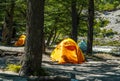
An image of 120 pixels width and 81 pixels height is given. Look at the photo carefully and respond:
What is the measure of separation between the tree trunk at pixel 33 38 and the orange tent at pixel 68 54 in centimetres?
653

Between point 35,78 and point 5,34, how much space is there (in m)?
16.5

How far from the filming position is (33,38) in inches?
482

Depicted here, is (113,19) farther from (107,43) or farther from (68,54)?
(68,54)

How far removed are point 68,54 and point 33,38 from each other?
7176 millimetres

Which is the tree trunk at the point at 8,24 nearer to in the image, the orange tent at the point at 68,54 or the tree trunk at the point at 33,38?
the orange tent at the point at 68,54

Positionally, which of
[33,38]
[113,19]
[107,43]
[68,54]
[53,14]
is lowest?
[107,43]

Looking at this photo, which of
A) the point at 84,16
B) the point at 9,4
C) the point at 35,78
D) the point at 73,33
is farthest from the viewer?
the point at 84,16

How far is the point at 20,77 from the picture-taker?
11.9 metres

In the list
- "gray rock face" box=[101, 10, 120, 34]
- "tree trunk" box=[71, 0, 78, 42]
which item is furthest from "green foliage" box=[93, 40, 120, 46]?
"tree trunk" box=[71, 0, 78, 42]

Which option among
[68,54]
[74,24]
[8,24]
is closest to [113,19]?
[8,24]

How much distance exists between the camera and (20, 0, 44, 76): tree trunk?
12219 mm

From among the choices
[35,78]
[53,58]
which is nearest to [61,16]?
[53,58]

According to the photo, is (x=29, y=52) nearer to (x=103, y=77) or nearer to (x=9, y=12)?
(x=103, y=77)

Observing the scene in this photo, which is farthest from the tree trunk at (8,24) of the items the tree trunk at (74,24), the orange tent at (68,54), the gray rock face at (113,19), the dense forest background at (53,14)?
the gray rock face at (113,19)
